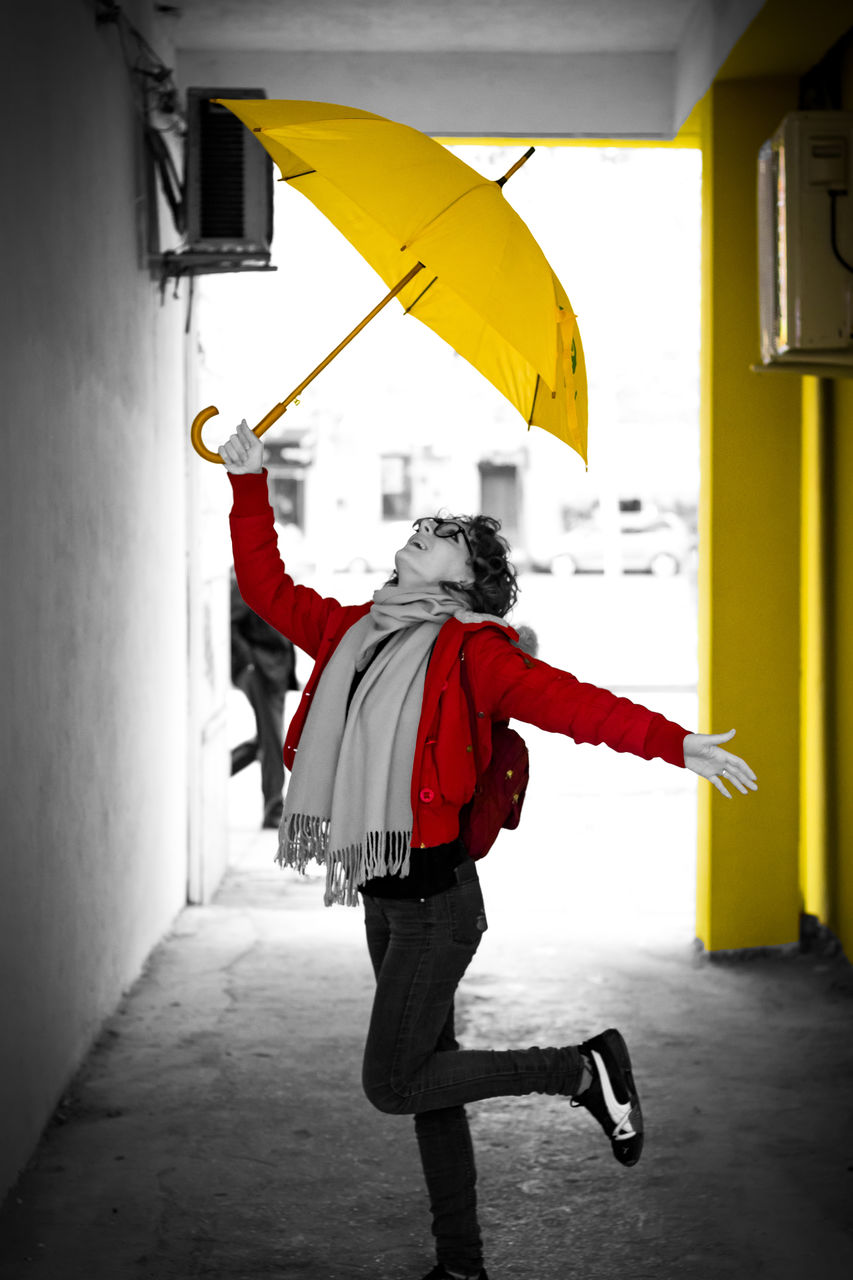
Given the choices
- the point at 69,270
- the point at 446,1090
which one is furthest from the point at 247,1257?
the point at 69,270

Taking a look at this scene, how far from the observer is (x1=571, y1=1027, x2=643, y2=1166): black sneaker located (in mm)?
2994

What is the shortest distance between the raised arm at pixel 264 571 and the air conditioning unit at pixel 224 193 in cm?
268

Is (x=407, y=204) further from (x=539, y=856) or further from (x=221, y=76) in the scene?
(x=539, y=856)

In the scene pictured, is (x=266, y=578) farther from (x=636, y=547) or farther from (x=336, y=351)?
(x=636, y=547)

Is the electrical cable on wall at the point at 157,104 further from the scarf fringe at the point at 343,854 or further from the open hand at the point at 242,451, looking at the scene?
the scarf fringe at the point at 343,854

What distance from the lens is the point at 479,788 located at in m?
2.87

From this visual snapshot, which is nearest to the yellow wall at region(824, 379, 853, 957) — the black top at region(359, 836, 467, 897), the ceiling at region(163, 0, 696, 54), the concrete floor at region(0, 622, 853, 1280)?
the concrete floor at region(0, 622, 853, 1280)

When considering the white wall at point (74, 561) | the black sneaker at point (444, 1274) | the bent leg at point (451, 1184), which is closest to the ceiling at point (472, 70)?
the white wall at point (74, 561)

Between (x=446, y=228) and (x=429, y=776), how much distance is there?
1.10m

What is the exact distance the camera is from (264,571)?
300cm

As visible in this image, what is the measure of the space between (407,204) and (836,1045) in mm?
2931

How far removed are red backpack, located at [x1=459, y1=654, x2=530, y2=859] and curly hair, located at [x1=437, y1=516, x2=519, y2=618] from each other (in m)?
0.25

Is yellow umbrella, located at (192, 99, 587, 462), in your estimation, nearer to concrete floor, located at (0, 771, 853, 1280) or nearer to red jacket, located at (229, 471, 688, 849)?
red jacket, located at (229, 471, 688, 849)

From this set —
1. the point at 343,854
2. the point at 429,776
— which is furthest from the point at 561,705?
the point at 343,854
